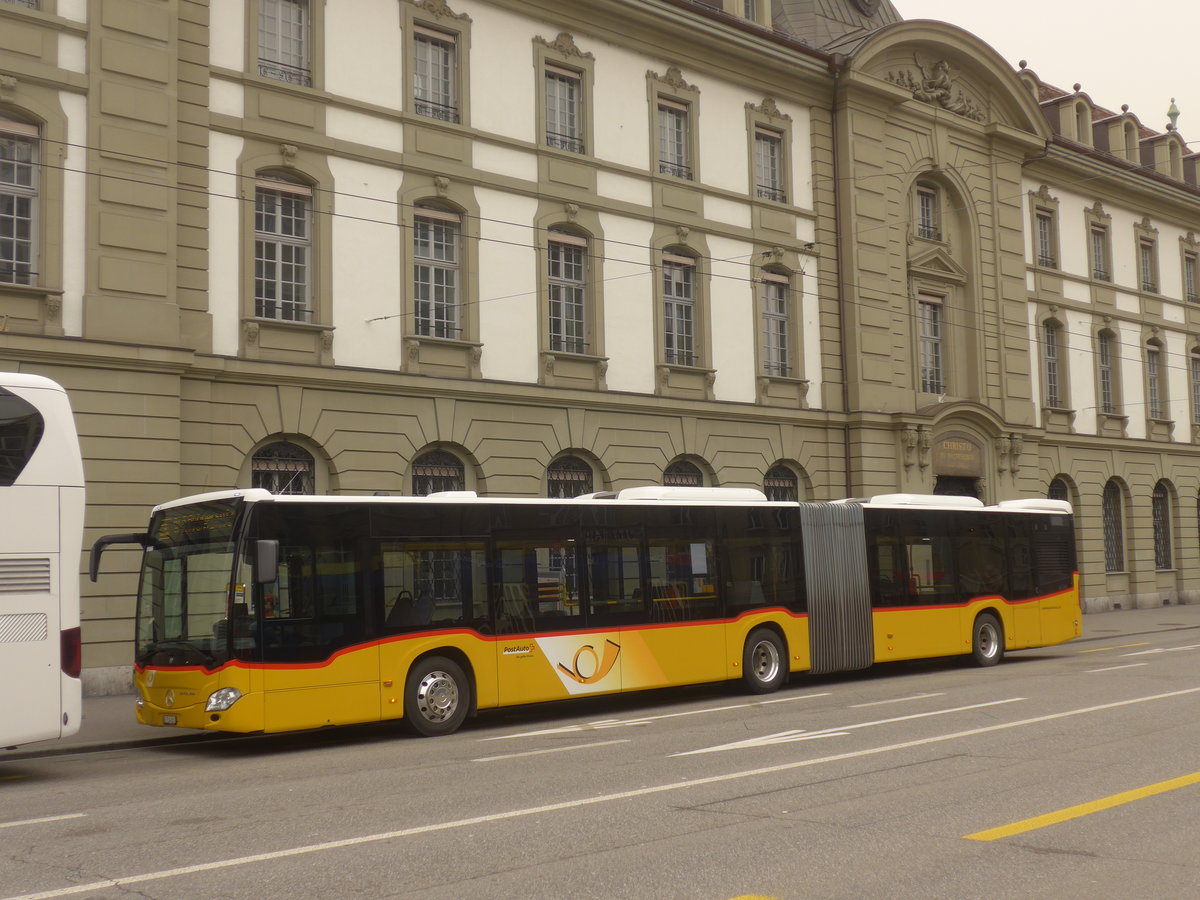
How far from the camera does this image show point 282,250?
21.2 metres

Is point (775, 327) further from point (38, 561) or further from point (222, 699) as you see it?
point (38, 561)

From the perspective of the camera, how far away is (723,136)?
92.1 ft

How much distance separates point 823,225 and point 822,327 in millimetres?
2397

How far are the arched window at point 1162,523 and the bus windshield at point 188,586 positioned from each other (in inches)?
1335

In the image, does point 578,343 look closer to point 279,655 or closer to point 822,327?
point 822,327

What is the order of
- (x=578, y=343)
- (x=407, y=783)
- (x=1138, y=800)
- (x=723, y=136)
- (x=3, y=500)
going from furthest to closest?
(x=723, y=136) < (x=578, y=343) < (x=3, y=500) < (x=407, y=783) < (x=1138, y=800)

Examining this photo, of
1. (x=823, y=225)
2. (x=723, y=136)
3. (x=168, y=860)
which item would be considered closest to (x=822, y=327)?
(x=823, y=225)

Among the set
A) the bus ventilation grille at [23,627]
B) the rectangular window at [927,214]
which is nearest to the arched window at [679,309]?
the rectangular window at [927,214]

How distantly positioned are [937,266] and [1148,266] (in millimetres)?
12360

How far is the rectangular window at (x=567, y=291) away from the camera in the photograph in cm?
2484

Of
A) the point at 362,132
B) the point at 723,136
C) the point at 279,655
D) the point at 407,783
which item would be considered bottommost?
the point at 407,783

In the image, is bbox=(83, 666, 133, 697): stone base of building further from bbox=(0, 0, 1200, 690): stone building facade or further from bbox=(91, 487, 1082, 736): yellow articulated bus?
bbox=(91, 487, 1082, 736): yellow articulated bus

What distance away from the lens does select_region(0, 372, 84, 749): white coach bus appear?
36.9ft

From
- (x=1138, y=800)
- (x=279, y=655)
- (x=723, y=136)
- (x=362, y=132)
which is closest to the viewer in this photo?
(x=1138, y=800)
